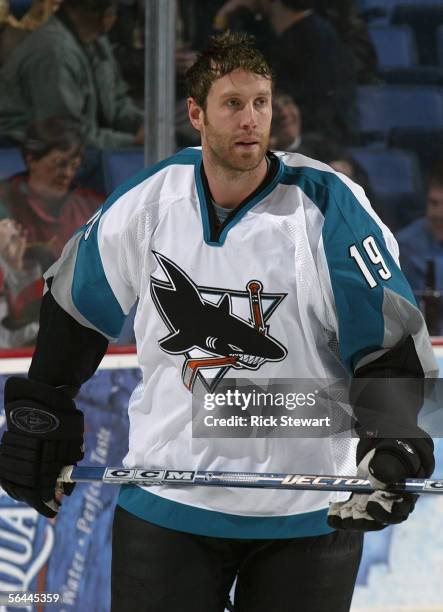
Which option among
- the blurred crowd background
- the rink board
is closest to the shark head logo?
the rink board

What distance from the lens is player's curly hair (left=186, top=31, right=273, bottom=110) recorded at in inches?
72.5

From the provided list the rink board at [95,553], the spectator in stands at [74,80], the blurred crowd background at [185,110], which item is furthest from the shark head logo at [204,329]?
the spectator in stands at [74,80]

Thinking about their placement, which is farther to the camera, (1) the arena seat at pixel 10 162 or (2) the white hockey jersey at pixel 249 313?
(1) the arena seat at pixel 10 162

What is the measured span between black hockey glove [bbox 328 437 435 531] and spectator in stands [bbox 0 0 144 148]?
1527 millimetres

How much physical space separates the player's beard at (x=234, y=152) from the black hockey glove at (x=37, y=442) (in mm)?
506

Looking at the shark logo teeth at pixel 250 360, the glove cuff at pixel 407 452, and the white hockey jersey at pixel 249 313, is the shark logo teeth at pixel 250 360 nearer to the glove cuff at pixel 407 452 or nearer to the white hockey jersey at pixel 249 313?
the white hockey jersey at pixel 249 313

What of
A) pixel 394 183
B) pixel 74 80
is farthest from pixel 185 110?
pixel 394 183

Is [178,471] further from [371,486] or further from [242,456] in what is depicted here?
[371,486]

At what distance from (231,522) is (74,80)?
165 centimetres

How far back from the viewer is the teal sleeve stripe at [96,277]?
1.96 m

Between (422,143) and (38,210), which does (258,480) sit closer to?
(38,210)

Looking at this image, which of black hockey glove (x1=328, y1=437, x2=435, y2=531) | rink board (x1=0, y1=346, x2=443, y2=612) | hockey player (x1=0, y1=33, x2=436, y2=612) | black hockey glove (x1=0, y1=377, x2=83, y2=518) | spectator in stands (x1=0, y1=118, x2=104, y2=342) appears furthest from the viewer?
spectator in stands (x1=0, y1=118, x2=104, y2=342)

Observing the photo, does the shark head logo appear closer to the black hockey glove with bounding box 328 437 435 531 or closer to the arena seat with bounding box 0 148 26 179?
the black hockey glove with bounding box 328 437 435 531

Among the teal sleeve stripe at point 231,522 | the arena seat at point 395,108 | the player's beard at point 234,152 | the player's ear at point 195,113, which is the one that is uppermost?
the player's ear at point 195,113
